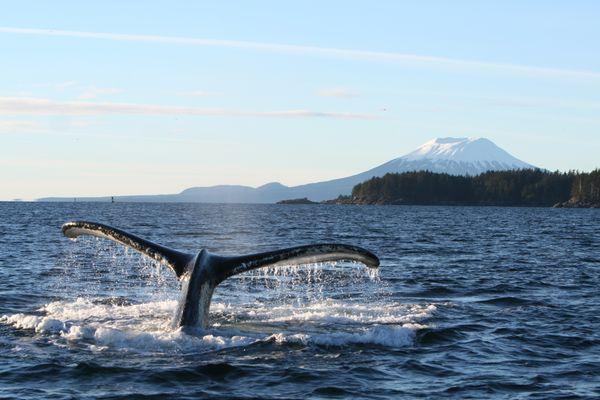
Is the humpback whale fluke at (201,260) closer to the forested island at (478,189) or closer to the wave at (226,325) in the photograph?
the wave at (226,325)

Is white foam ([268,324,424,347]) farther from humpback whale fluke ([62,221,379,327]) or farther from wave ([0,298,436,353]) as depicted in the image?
humpback whale fluke ([62,221,379,327])

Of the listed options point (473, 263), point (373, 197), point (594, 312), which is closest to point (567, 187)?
point (373, 197)

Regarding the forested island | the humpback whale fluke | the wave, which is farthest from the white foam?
the forested island

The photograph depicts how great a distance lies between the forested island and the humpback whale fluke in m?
156

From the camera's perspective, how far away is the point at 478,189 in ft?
590

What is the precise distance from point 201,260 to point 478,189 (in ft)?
560

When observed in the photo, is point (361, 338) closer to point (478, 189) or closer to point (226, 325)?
point (226, 325)

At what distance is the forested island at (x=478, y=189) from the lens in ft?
566

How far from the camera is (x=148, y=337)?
→ 1258 cm

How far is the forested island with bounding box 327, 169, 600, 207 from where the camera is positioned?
172 metres

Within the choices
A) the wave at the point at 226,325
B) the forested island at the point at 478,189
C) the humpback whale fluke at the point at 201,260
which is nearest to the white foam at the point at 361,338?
the wave at the point at 226,325

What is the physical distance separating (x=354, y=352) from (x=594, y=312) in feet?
21.2

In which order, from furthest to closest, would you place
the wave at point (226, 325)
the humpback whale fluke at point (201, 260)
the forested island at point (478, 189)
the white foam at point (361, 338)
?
the forested island at point (478, 189) → the white foam at point (361, 338) → the wave at point (226, 325) → the humpback whale fluke at point (201, 260)

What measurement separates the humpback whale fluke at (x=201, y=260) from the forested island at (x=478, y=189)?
6155 inches
